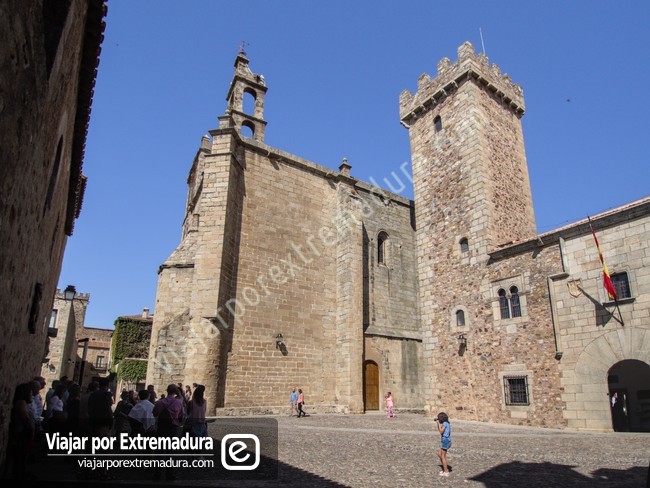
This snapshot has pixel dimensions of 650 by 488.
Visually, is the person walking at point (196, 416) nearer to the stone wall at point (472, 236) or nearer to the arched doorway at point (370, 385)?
the stone wall at point (472, 236)

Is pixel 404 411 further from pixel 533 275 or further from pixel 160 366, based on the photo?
pixel 160 366

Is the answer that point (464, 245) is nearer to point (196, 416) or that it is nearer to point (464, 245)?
point (464, 245)

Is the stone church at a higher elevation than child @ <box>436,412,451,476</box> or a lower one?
higher

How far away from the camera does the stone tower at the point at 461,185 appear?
16812 mm

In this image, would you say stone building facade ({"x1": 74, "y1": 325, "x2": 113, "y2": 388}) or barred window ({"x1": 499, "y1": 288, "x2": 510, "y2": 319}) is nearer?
barred window ({"x1": 499, "y1": 288, "x2": 510, "y2": 319})

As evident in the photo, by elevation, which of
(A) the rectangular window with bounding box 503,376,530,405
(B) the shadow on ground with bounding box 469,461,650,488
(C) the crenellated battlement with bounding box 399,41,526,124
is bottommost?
(B) the shadow on ground with bounding box 469,461,650,488

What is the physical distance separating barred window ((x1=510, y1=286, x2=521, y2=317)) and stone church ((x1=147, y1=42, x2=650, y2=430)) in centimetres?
6

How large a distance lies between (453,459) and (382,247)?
13748mm

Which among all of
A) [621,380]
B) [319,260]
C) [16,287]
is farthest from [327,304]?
[16,287]

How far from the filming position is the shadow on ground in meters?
6.08

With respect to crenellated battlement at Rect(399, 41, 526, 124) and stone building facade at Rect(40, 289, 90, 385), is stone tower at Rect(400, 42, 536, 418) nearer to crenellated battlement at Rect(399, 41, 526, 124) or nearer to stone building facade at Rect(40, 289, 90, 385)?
crenellated battlement at Rect(399, 41, 526, 124)

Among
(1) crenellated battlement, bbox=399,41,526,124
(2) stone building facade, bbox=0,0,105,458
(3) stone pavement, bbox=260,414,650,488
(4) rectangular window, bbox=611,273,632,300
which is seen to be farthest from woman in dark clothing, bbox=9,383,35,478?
(1) crenellated battlement, bbox=399,41,526,124

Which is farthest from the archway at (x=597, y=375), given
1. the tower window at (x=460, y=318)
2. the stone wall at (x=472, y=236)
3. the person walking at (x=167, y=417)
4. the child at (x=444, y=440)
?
the person walking at (x=167, y=417)

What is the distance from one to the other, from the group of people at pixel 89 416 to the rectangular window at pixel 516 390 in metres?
10.9
